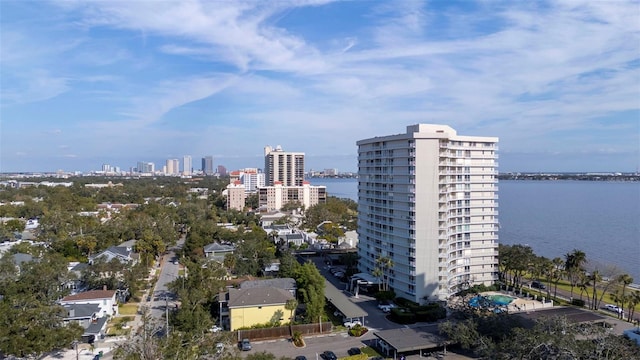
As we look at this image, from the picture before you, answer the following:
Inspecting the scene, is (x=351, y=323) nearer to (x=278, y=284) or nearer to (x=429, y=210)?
(x=278, y=284)

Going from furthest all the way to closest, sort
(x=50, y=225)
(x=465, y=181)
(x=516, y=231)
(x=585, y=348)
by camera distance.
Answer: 1. (x=516, y=231)
2. (x=50, y=225)
3. (x=465, y=181)
4. (x=585, y=348)

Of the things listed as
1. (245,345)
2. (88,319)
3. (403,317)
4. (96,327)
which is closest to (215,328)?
(245,345)

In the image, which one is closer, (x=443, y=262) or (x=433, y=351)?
(x=433, y=351)

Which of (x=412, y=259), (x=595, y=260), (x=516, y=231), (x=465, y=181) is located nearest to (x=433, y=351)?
(x=412, y=259)

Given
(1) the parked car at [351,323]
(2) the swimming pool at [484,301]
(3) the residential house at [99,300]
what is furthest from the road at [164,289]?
(2) the swimming pool at [484,301]

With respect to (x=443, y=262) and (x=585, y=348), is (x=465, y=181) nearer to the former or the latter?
(x=443, y=262)

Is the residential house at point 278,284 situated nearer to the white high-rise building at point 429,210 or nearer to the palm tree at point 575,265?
the white high-rise building at point 429,210

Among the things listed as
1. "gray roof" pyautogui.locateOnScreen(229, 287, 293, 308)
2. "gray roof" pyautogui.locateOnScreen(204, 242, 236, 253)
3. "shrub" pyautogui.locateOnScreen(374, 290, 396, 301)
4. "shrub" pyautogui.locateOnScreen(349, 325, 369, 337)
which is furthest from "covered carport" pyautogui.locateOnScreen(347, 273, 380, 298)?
"gray roof" pyautogui.locateOnScreen(204, 242, 236, 253)
